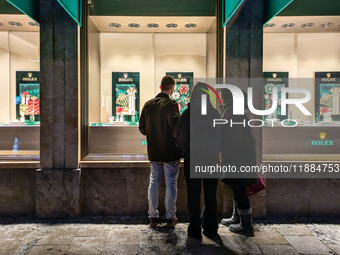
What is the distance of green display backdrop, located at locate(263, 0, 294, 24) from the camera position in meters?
3.25

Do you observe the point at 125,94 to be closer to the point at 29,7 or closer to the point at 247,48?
the point at 29,7

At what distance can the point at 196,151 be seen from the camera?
3086 mm

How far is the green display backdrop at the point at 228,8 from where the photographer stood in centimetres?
316

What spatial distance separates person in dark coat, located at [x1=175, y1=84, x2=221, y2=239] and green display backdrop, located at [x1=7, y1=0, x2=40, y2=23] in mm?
2556

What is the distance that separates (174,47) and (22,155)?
3346mm

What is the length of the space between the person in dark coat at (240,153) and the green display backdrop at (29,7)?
293 centimetres

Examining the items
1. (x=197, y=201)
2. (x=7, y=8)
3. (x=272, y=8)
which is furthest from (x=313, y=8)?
(x=7, y=8)

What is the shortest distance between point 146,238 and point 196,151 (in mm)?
1311

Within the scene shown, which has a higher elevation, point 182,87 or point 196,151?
point 182,87

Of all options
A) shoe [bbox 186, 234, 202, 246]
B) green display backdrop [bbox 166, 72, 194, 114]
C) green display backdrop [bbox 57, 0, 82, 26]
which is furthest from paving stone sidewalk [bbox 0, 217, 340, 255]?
green display backdrop [bbox 57, 0, 82, 26]

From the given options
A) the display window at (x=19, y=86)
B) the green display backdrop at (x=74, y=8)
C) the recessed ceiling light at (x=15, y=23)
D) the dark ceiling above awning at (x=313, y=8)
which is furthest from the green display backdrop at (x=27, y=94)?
the dark ceiling above awning at (x=313, y=8)

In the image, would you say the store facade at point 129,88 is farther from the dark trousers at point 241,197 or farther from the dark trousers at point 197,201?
the dark trousers at point 197,201

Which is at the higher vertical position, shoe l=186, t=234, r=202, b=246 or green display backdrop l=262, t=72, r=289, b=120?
green display backdrop l=262, t=72, r=289, b=120

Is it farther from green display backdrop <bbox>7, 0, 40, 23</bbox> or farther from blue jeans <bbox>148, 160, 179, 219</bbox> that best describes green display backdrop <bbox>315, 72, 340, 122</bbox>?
green display backdrop <bbox>7, 0, 40, 23</bbox>
